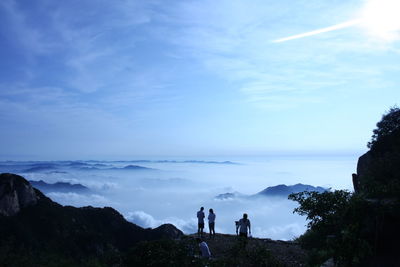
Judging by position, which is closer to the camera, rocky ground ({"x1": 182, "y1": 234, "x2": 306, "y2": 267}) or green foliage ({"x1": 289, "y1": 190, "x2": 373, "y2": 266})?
green foliage ({"x1": 289, "y1": 190, "x2": 373, "y2": 266})

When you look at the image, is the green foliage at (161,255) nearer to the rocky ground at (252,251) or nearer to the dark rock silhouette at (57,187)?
the rocky ground at (252,251)

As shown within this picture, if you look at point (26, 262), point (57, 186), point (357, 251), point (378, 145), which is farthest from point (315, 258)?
point (57, 186)

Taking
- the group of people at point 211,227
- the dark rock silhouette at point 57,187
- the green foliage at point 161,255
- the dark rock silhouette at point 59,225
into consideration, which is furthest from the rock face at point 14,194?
the dark rock silhouette at point 57,187

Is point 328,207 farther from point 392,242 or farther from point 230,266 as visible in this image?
point 230,266

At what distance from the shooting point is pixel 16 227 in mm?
44375

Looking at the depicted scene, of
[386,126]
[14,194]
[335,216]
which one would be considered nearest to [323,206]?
[335,216]

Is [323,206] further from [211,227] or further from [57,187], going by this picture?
[57,187]

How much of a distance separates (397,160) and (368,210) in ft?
20.6

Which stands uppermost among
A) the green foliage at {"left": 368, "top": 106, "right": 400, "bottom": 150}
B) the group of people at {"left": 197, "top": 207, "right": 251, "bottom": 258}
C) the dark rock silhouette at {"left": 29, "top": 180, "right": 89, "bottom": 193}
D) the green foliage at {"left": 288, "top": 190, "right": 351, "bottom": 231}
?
the green foliage at {"left": 368, "top": 106, "right": 400, "bottom": 150}

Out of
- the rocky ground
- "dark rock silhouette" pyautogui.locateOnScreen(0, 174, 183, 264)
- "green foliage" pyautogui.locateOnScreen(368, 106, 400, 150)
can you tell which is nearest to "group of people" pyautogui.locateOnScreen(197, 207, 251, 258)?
the rocky ground

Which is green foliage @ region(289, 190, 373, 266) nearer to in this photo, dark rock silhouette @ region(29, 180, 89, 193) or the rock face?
the rock face

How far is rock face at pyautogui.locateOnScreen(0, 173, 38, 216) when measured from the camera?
1861 inches

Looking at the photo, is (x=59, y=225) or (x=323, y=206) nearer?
(x=323, y=206)

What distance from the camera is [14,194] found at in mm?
48562
